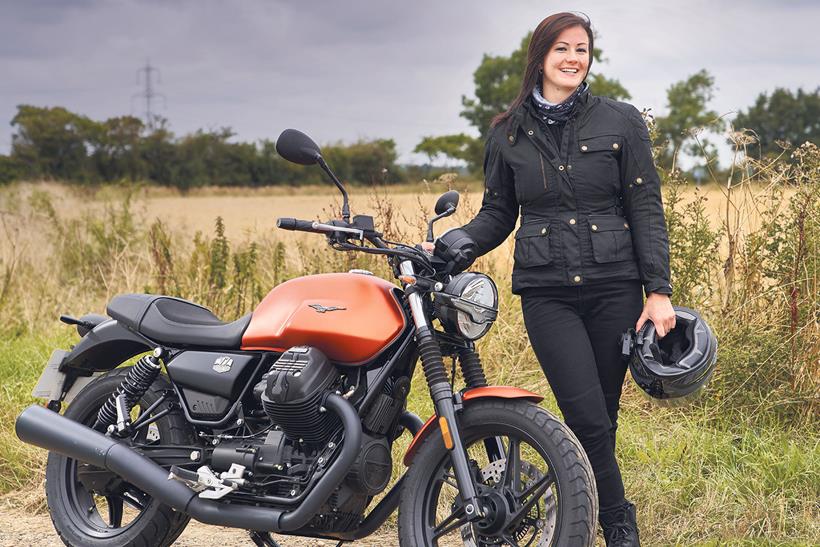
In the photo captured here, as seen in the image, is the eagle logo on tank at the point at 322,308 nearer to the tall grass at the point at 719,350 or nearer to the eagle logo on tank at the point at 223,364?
the eagle logo on tank at the point at 223,364

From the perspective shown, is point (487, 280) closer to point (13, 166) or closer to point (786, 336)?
point (786, 336)

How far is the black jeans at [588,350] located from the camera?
12.3 ft

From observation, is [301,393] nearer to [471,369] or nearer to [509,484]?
[471,369]

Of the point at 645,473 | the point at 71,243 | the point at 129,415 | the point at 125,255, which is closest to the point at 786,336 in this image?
the point at 645,473

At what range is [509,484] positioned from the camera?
354 cm

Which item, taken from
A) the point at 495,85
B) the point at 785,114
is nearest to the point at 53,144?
Answer: the point at 495,85

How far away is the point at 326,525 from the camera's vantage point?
378cm

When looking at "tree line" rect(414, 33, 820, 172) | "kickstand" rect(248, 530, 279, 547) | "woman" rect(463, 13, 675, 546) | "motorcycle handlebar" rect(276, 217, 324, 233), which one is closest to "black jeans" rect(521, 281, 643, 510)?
"woman" rect(463, 13, 675, 546)

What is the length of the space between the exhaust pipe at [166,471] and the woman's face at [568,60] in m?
1.41

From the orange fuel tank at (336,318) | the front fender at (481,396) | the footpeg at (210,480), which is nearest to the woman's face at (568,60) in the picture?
the orange fuel tank at (336,318)

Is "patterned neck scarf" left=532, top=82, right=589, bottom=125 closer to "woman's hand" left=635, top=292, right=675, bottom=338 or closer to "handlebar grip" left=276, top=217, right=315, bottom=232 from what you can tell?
"woman's hand" left=635, top=292, right=675, bottom=338

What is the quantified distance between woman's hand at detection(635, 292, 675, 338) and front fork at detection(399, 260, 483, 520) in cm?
78

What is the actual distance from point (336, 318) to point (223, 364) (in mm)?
569

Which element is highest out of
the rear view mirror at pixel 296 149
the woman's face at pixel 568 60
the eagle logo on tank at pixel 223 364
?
the woman's face at pixel 568 60
